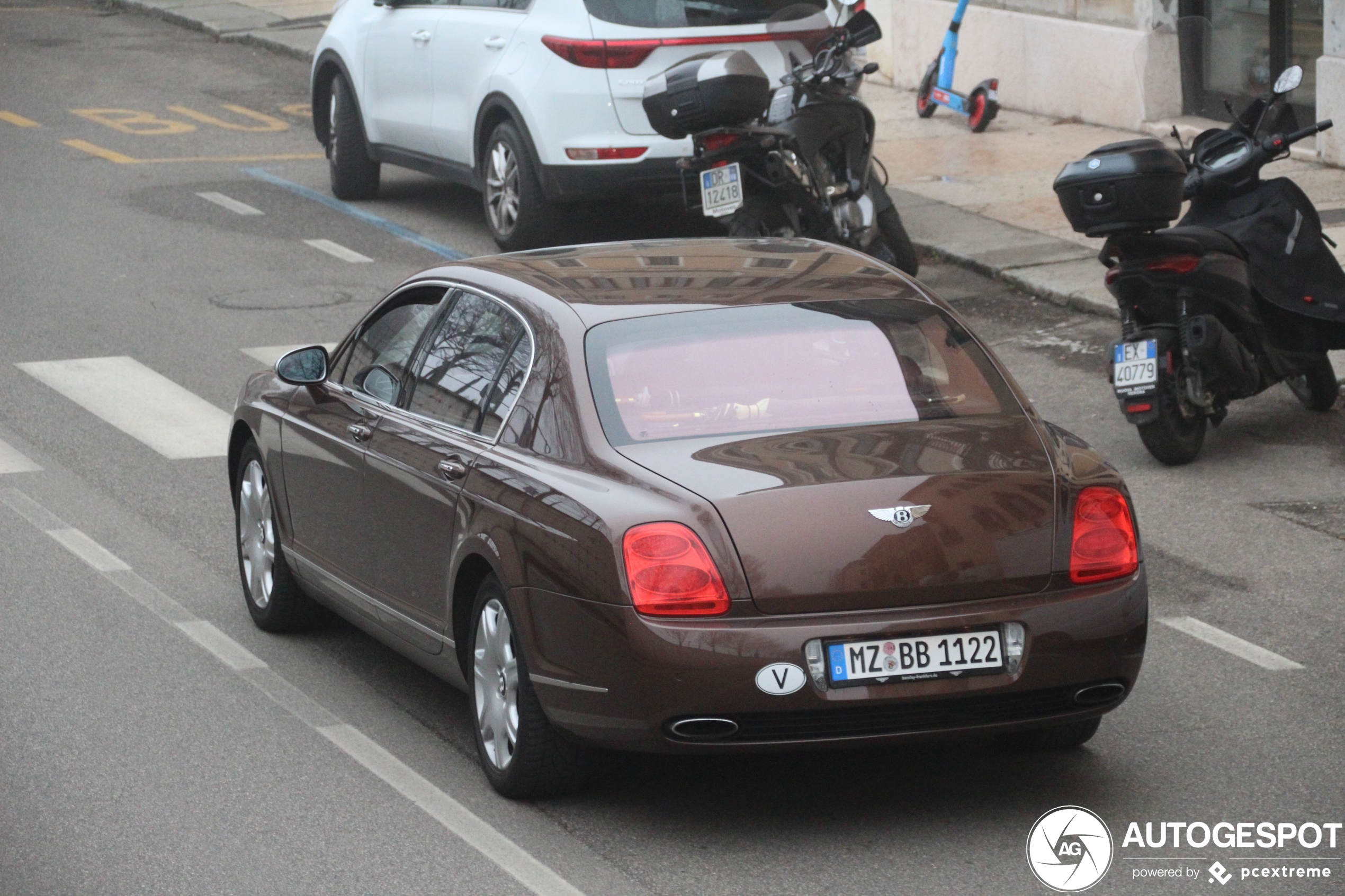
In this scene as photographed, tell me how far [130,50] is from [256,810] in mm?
22278

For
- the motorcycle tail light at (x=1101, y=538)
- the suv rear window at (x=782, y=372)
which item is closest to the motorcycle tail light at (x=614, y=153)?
the suv rear window at (x=782, y=372)

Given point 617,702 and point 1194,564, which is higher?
point 617,702

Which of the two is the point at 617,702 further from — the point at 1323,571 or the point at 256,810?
the point at 1323,571

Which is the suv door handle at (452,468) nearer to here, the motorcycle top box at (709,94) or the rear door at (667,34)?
the motorcycle top box at (709,94)

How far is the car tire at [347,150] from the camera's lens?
1634cm

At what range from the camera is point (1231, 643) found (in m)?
7.09

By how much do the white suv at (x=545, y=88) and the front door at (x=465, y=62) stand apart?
0.01m

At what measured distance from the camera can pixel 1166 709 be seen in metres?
6.44

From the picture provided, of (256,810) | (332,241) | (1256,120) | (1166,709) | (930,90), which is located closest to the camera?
(256,810)

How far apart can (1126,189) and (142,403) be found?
5.20 meters

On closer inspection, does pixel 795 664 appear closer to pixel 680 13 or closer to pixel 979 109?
pixel 680 13

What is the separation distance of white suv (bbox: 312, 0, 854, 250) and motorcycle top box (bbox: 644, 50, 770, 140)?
1044 millimetres

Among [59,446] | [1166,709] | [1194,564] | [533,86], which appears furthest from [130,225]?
[1166,709]

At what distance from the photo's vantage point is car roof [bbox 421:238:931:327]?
20.1ft
